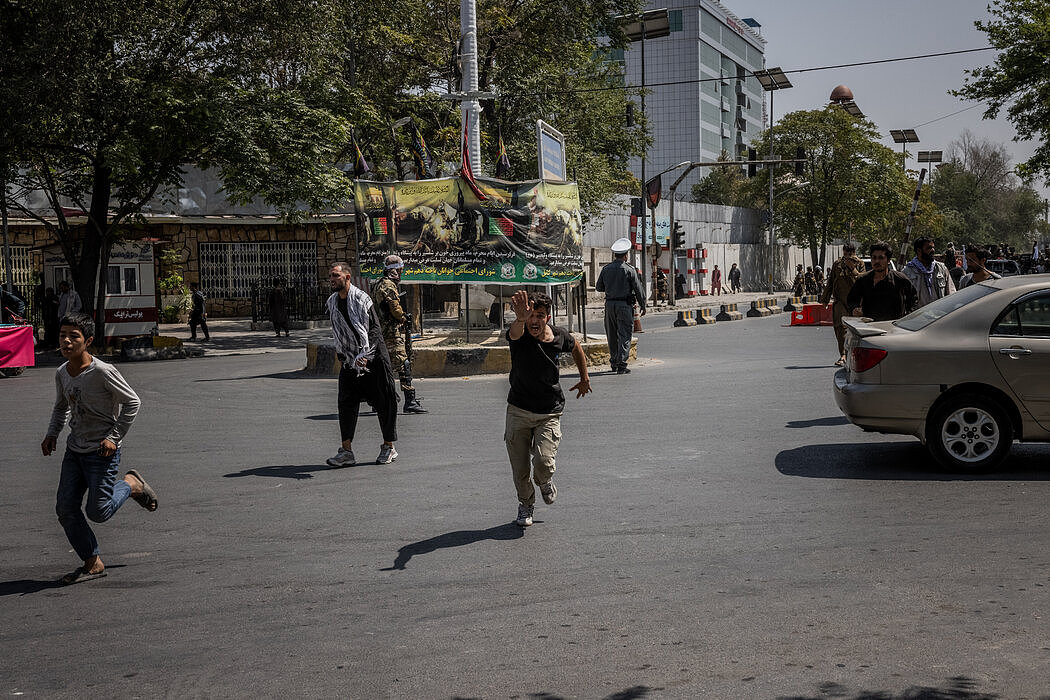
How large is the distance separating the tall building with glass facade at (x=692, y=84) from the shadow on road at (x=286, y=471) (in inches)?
3552

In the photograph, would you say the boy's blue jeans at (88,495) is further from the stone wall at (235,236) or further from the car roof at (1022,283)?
the stone wall at (235,236)

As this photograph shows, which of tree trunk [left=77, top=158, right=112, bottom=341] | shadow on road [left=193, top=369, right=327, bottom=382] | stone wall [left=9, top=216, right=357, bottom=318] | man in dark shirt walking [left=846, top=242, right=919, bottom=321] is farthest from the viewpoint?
stone wall [left=9, top=216, right=357, bottom=318]

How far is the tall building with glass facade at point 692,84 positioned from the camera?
10281 cm

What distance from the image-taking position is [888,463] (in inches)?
360

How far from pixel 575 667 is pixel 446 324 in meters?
30.8

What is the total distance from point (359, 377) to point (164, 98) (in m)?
16.7

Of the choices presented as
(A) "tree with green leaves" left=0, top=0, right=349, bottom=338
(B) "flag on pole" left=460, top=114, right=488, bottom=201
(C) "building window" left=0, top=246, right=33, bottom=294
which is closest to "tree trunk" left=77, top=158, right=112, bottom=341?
(A) "tree with green leaves" left=0, top=0, right=349, bottom=338

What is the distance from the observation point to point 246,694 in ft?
14.1

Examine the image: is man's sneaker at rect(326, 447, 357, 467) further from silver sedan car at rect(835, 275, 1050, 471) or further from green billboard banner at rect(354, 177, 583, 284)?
green billboard banner at rect(354, 177, 583, 284)

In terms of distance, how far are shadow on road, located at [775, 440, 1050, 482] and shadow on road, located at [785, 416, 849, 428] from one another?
47.3 inches

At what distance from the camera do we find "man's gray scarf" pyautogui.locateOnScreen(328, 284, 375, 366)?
9.62 m

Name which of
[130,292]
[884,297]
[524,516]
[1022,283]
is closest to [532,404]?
[524,516]

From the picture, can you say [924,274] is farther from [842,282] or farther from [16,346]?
[16,346]

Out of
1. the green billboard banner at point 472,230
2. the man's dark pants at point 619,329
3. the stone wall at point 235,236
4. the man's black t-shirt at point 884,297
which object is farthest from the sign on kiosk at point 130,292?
the man's black t-shirt at point 884,297
